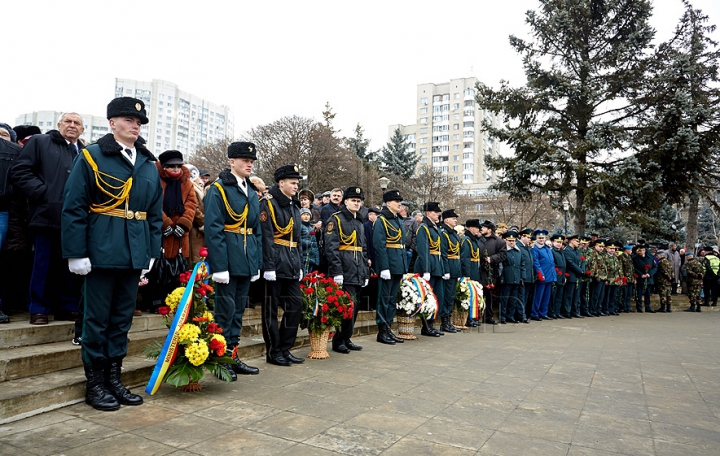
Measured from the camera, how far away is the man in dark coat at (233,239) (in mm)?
5004

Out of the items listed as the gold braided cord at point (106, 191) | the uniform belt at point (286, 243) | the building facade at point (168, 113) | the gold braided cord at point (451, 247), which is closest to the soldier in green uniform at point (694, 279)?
the gold braided cord at point (451, 247)

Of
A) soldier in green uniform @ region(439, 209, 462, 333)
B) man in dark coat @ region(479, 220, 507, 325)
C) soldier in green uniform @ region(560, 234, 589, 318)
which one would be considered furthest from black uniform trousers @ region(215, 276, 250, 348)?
soldier in green uniform @ region(560, 234, 589, 318)

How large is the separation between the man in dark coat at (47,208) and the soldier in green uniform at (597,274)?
1385cm

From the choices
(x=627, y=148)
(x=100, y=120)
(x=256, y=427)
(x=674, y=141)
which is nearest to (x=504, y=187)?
(x=627, y=148)

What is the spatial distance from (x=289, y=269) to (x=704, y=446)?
4.22 m

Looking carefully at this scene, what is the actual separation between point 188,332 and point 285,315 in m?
1.83

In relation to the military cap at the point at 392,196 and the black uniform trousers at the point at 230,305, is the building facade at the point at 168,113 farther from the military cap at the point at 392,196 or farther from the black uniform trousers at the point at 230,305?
the black uniform trousers at the point at 230,305

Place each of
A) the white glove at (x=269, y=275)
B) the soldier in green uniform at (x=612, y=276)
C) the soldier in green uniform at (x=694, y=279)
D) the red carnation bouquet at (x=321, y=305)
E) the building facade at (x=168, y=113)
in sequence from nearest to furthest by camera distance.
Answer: the white glove at (x=269, y=275) → the red carnation bouquet at (x=321, y=305) → the soldier in green uniform at (x=612, y=276) → the soldier in green uniform at (x=694, y=279) → the building facade at (x=168, y=113)

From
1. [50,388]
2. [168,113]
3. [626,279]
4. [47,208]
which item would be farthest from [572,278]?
[168,113]

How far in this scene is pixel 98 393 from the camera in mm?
3984

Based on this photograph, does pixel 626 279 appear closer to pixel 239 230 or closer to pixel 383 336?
pixel 383 336

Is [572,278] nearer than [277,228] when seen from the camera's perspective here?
No

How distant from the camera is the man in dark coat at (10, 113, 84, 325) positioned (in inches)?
190

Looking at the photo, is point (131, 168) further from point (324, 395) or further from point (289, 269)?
point (324, 395)
